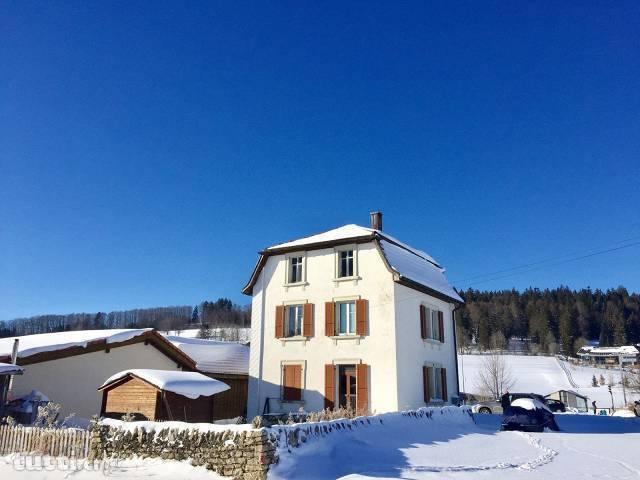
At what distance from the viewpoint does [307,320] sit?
22750 mm

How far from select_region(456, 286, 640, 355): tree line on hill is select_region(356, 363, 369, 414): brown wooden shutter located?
292ft

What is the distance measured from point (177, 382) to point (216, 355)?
1148 cm

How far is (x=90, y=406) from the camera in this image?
1930cm

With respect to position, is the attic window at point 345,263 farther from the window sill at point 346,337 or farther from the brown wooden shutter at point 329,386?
the brown wooden shutter at point 329,386

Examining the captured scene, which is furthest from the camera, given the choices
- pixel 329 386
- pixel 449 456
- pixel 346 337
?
pixel 346 337

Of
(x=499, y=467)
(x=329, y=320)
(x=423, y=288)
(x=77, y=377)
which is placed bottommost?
(x=499, y=467)

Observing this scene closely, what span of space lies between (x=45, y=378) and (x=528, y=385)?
69121 millimetres

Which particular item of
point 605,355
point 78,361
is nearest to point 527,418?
point 78,361

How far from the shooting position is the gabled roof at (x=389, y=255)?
21922mm

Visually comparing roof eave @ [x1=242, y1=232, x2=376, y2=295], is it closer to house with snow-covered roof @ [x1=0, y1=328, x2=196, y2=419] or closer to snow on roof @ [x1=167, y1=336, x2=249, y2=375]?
snow on roof @ [x1=167, y1=336, x2=249, y2=375]

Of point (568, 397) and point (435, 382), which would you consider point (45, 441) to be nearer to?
point (435, 382)

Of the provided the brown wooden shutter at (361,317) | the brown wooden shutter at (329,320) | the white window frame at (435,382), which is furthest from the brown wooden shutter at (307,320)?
the white window frame at (435,382)

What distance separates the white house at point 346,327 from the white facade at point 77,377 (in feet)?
20.0

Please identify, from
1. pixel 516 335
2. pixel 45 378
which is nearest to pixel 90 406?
pixel 45 378
